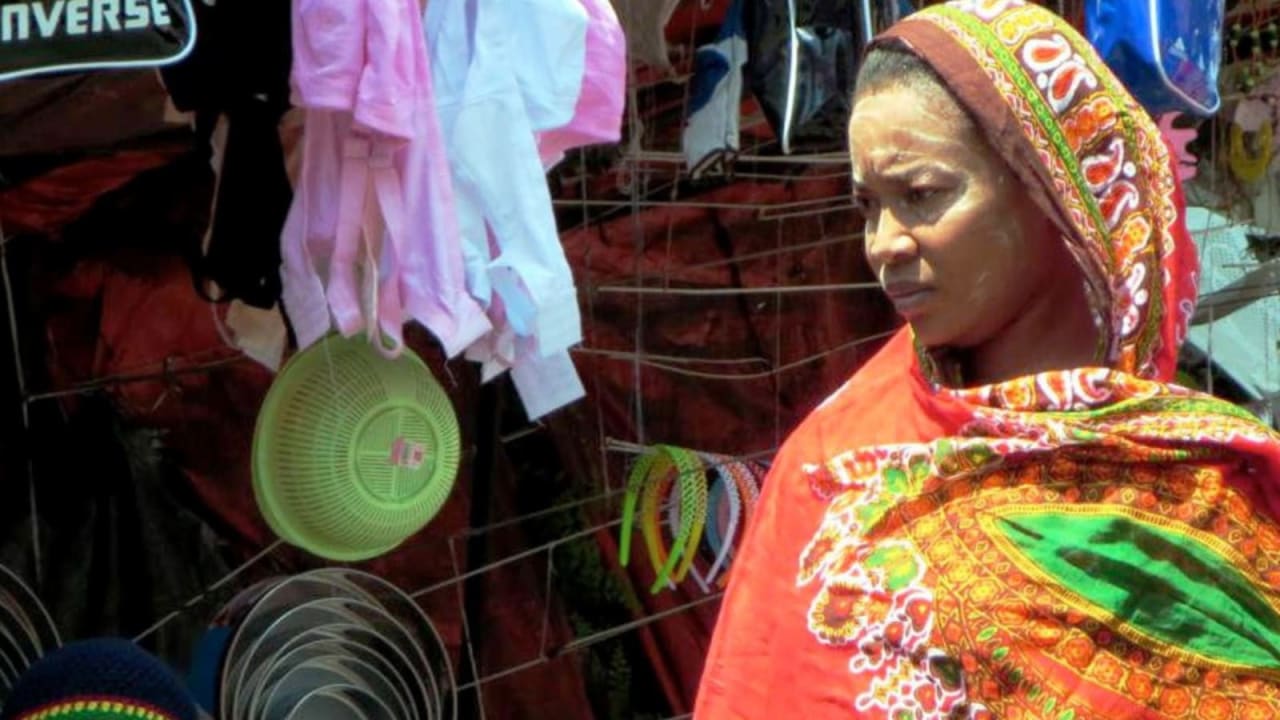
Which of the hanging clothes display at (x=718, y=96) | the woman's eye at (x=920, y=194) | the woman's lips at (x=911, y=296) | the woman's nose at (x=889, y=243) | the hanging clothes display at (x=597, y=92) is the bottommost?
the hanging clothes display at (x=718, y=96)

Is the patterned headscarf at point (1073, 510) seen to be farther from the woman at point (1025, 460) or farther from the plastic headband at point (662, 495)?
the plastic headband at point (662, 495)

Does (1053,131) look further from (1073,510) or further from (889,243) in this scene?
(1073,510)

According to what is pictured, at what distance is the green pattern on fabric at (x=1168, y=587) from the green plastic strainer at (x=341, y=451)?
2.01m

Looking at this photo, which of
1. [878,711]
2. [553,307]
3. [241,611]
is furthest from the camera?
[241,611]

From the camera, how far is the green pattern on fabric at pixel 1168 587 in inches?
88.0

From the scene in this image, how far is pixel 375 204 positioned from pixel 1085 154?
5.20 feet

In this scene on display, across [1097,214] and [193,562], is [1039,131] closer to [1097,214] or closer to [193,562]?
[1097,214]

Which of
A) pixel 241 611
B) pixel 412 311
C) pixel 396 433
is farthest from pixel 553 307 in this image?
pixel 241 611

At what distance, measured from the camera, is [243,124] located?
360cm

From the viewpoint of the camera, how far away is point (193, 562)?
14.9 ft

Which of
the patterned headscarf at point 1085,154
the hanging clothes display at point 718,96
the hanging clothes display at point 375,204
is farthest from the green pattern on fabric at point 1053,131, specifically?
the hanging clothes display at point 718,96

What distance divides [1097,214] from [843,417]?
34cm

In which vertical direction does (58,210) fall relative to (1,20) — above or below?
below

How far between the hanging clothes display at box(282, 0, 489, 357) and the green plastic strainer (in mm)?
362
